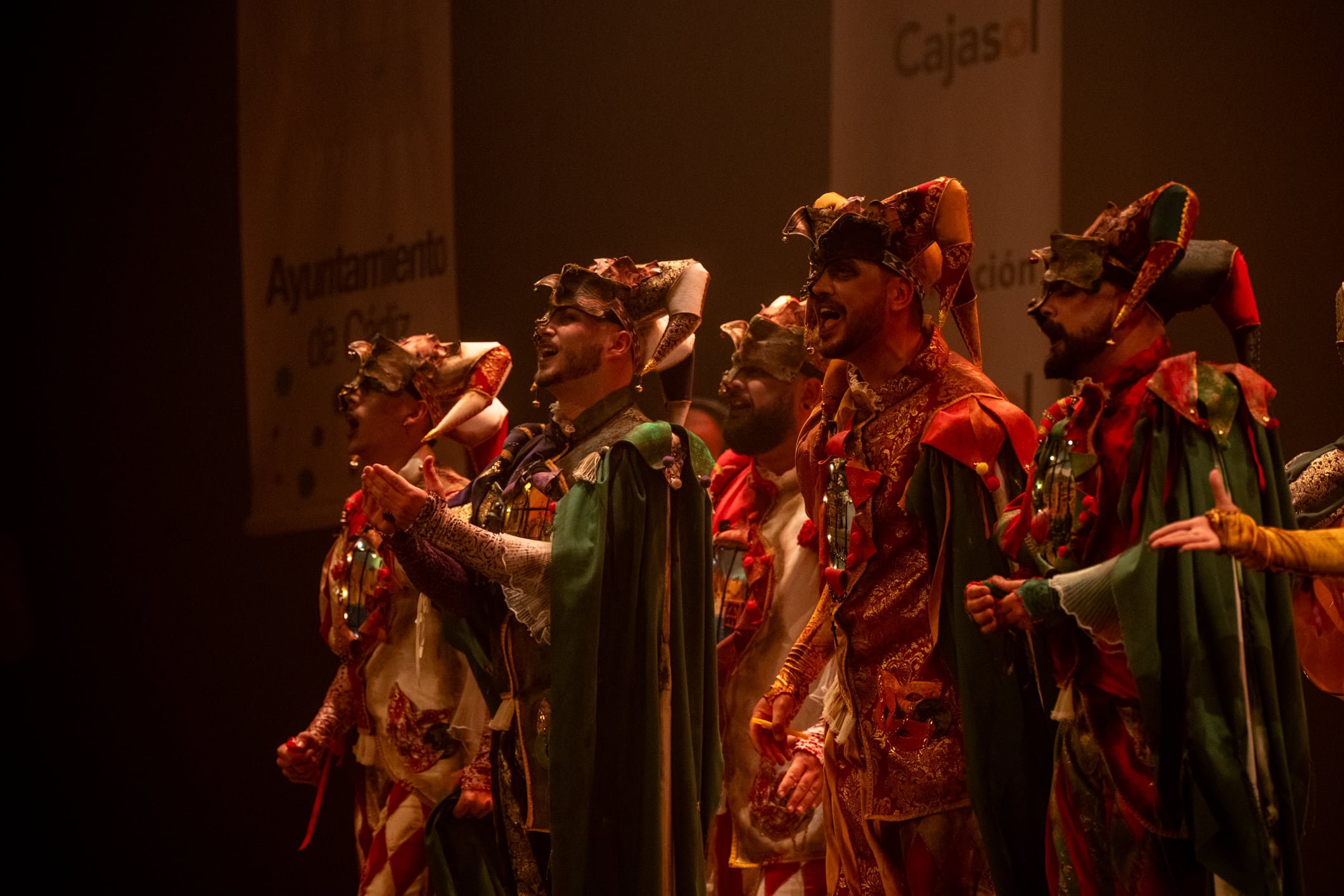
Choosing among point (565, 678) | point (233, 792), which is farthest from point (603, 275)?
point (233, 792)

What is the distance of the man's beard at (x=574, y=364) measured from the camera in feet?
10.5

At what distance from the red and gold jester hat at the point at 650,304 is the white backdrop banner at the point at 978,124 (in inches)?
46.3

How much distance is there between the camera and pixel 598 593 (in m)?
2.93

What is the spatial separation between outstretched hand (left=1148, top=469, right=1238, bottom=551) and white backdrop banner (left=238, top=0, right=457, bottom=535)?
12.0 feet

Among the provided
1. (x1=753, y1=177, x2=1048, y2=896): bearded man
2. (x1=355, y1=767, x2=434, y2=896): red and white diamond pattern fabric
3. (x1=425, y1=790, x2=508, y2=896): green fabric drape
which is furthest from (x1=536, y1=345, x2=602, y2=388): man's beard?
(x1=355, y1=767, x2=434, y2=896): red and white diamond pattern fabric

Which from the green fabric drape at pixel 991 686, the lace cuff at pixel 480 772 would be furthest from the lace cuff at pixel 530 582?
the green fabric drape at pixel 991 686

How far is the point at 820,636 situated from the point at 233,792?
3832mm

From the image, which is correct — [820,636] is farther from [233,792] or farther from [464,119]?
[233,792]

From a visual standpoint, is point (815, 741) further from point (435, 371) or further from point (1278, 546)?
point (435, 371)

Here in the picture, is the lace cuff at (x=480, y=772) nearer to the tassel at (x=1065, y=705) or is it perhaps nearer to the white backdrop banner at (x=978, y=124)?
the tassel at (x=1065, y=705)

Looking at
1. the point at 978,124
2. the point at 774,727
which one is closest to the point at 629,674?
the point at 774,727

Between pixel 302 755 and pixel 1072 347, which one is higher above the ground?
pixel 1072 347

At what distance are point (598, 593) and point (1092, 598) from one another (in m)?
1.08

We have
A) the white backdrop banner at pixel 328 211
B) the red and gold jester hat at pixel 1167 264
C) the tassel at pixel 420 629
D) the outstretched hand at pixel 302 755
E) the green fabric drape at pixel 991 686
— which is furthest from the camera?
the white backdrop banner at pixel 328 211
